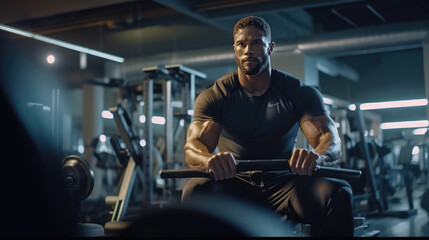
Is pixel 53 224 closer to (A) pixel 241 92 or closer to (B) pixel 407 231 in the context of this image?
(A) pixel 241 92

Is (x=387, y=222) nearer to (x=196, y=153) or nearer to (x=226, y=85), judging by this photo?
(x=226, y=85)

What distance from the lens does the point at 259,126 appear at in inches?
73.0

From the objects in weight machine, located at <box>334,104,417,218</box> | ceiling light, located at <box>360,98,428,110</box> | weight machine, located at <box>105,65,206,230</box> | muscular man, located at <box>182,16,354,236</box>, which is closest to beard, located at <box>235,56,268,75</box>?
muscular man, located at <box>182,16,354,236</box>

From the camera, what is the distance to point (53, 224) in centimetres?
65

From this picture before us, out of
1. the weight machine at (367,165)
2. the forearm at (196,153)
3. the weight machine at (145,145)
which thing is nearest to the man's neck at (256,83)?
the forearm at (196,153)

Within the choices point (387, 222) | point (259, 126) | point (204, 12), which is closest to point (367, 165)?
point (387, 222)

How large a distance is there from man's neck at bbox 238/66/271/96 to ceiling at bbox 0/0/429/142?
3.89 m

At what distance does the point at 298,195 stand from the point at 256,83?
54 cm

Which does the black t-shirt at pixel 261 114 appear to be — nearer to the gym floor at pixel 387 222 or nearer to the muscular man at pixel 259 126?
the muscular man at pixel 259 126

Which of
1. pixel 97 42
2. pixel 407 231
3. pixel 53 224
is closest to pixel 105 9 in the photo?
pixel 97 42

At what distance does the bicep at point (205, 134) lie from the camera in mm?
1858

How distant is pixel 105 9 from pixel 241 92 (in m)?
5.59

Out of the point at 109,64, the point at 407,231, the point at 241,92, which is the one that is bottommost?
the point at 407,231

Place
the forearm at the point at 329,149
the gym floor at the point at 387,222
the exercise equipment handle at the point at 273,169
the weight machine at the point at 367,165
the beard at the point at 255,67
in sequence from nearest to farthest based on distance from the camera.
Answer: the exercise equipment handle at the point at 273,169, the forearm at the point at 329,149, the beard at the point at 255,67, the gym floor at the point at 387,222, the weight machine at the point at 367,165
